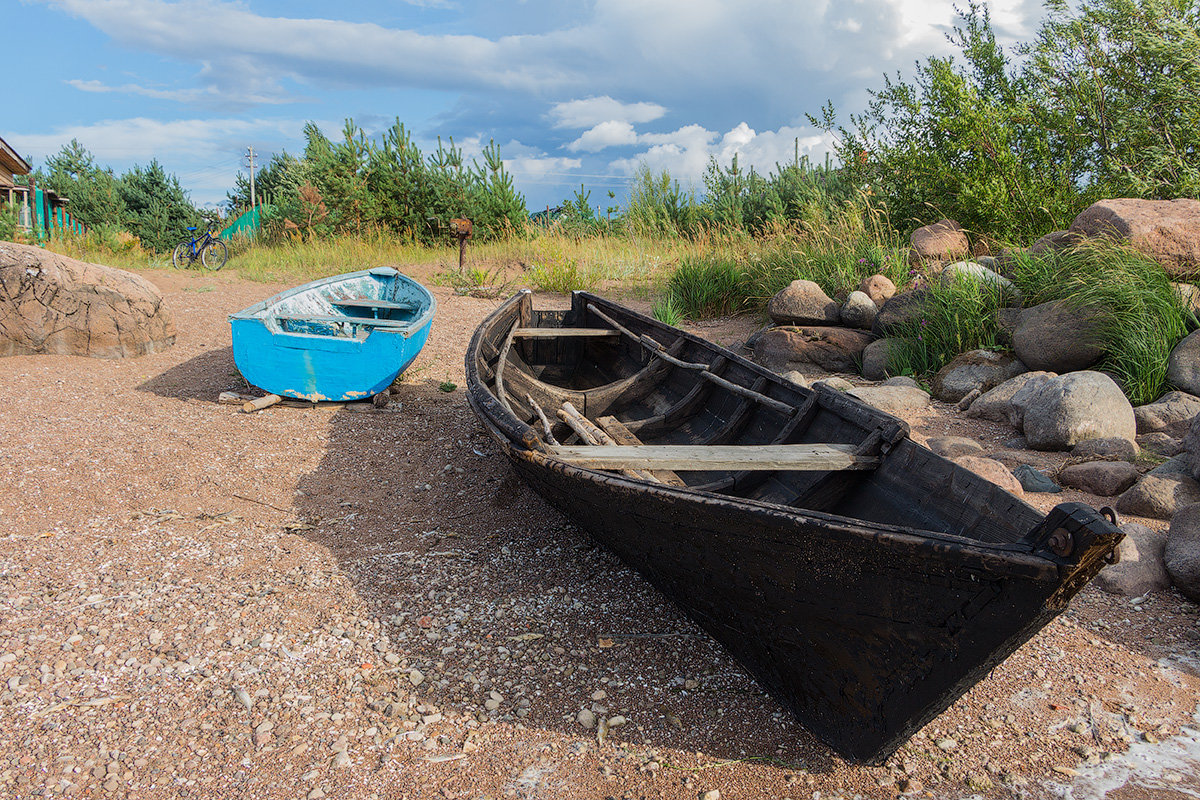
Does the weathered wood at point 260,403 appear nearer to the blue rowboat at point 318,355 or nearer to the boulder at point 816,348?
the blue rowboat at point 318,355

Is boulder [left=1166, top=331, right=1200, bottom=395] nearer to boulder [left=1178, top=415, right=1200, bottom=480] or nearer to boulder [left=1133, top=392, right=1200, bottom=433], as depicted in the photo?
boulder [left=1133, top=392, right=1200, bottom=433]

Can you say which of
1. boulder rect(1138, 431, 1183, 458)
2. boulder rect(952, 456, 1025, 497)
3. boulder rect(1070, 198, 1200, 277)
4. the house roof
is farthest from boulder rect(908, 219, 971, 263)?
the house roof

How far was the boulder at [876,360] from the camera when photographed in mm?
7648

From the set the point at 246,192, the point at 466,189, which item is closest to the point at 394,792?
the point at 466,189

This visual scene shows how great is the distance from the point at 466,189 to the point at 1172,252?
49.4ft

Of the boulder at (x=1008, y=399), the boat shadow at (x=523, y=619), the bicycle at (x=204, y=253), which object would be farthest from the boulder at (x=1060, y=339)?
the bicycle at (x=204, y=253)

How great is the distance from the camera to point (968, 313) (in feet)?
23.4

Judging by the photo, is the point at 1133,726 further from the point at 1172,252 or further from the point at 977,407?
the point at 1172,252

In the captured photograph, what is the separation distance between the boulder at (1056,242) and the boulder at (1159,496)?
3.56m

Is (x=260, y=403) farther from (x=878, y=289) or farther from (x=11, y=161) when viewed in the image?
(x=11, y=161)

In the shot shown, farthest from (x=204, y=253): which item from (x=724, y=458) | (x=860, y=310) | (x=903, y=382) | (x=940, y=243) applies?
(x=724, y=458)

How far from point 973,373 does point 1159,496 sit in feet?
9.28

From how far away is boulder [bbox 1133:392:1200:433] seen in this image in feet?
17.0

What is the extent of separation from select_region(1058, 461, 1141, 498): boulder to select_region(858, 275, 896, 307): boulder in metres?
4.22
